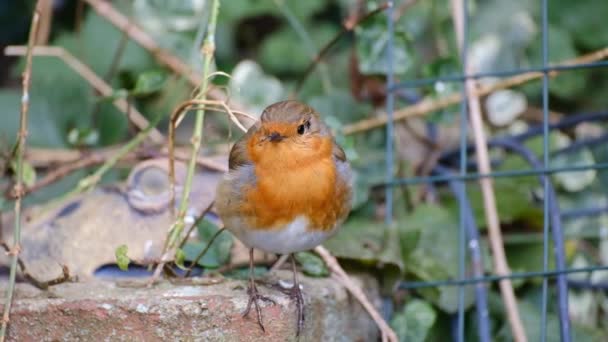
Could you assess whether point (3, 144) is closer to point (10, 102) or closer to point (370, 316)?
point (10, 102)

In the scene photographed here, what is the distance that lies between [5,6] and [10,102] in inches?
34.0

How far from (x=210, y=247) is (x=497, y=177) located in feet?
4.08

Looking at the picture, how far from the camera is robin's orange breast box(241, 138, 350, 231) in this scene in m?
2.44

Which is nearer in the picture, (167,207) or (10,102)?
(167,207)

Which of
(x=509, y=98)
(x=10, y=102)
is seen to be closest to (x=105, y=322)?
(x=10, y=102)

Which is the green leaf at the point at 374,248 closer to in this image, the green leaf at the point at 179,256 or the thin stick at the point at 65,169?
the green leaf at the point at 179,256

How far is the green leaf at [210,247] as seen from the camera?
9.28ft

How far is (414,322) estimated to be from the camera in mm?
3164

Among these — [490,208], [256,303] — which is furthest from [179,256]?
[490,208]

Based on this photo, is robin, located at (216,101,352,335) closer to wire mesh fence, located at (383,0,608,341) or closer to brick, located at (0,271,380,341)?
brick, located at (0,271,380,341)

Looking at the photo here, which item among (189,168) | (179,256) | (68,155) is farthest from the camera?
(68,155)

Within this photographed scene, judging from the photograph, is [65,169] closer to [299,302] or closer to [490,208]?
[299,302]

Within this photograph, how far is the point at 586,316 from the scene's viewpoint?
3.75 metres

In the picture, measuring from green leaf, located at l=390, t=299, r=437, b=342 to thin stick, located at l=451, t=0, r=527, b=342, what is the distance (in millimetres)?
261
